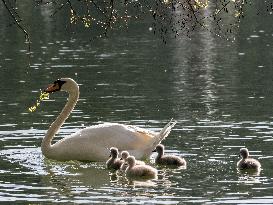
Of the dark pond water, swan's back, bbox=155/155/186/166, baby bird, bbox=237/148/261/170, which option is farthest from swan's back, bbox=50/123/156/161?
baby bird, bbox=237/148/261/170

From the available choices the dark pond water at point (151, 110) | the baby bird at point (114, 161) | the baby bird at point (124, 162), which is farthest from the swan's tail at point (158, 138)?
the baby bird at point (114, 161)

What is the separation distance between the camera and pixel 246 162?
728 inches

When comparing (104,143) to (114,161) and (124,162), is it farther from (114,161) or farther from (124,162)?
(124,162)

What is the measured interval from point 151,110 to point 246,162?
8.42m

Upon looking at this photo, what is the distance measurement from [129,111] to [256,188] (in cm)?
986

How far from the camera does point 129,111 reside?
87.3 ft

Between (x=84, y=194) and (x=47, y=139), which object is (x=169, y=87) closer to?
(x=47, y=139)

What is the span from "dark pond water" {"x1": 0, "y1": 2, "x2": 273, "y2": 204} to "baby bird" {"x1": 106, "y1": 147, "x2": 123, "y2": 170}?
19 centimetres

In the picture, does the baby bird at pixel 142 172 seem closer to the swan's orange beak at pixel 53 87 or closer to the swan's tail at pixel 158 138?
the swan's tail at pixel 158 138

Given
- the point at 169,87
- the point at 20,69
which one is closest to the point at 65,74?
the point at 20,69

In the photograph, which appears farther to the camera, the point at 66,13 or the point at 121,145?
the point at 66,13

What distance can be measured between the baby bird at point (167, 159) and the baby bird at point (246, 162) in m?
1.11

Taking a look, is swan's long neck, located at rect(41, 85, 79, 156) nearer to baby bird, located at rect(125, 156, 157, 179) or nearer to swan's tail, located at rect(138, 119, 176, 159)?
swan's tail, located at rect(138, 119, 176, 159)

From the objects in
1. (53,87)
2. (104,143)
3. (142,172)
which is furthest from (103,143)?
(142,172)
